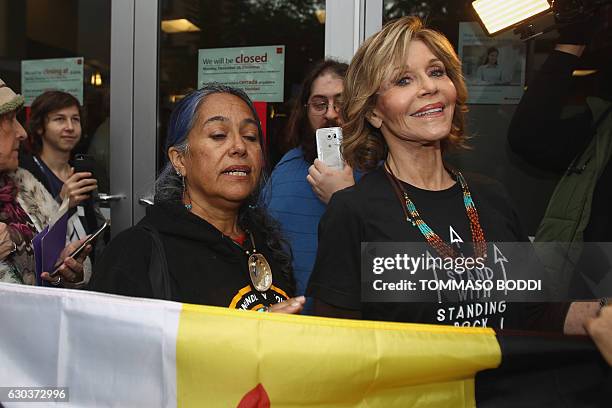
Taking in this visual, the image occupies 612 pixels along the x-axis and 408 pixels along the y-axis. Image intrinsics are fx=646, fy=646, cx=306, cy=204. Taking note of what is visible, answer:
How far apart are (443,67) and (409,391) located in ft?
2.80

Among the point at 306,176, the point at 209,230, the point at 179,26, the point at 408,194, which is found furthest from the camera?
the point at 179,26

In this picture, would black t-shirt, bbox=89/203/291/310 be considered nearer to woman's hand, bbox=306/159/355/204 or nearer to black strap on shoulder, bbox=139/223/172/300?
black strap on shoulder, bbox=139/223/172/300

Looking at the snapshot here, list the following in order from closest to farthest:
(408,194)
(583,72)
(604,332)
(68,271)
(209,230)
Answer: (604,332), (408,194), (209,230), (68,271), (583,72)

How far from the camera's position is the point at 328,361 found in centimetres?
130

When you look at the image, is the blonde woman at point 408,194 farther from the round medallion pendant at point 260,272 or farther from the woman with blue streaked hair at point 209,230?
the round medallion pendant at point 260,272

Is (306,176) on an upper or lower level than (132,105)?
lower

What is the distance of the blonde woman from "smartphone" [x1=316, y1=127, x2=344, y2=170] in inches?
16.2

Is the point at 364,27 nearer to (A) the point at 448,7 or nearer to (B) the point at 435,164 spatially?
(A) the point at 448,7

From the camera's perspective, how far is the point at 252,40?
3559 millimetres

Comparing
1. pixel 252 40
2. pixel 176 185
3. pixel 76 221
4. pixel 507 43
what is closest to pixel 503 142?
pixel 507 43

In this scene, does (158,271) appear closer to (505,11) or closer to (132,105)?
(505,11)

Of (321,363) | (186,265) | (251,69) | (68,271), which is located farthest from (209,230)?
(251,69)

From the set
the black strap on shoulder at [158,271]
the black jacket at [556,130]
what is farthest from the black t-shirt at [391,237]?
the black jacket at [556,130]

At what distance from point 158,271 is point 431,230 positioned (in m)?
0.68
